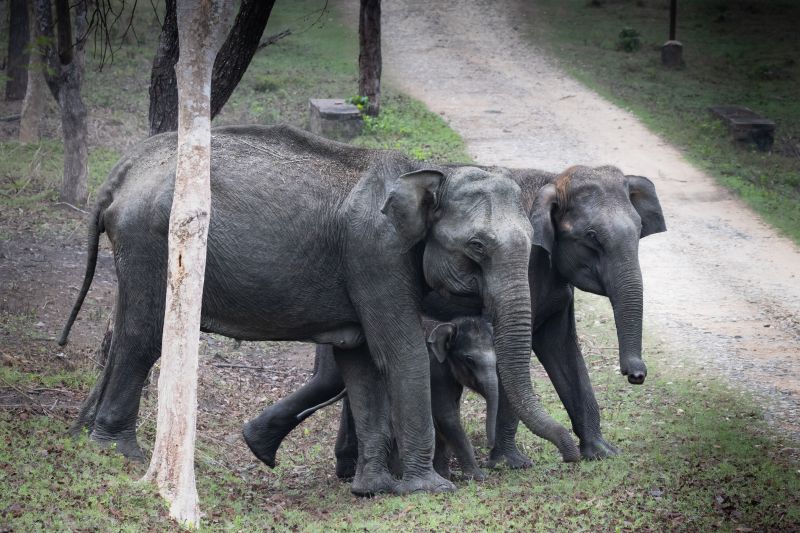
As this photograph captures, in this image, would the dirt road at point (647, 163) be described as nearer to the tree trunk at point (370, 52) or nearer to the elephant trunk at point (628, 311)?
the tree trunk at point (370, 52)

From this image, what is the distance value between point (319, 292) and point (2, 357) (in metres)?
3.29

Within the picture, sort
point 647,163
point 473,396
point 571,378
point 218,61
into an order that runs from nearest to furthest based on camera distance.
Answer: point 571,378, point 218,61, point 473,396, point 647,163

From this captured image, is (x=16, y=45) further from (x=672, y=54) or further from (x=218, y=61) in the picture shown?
(x=672, y=54)

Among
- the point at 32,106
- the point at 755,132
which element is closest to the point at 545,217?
the point at 32,106

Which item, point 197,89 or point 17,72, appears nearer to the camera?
point 197,89

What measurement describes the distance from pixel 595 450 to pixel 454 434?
1.12 m

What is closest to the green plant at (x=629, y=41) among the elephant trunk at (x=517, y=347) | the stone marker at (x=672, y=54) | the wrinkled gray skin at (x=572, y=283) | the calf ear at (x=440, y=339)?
the stone marker at (x=672, y=54)

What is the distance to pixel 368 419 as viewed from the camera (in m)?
8.32

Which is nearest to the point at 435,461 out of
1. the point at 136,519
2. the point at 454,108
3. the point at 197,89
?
the point at 136,519

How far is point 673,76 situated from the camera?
987 inches

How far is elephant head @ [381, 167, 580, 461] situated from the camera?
24.7 ft

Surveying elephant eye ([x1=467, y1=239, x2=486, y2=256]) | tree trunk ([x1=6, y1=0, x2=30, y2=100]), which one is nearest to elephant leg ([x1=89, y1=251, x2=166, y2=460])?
elephant eye ([x1=467, y1=239, x2=486, y2=256])

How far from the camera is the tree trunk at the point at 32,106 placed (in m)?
17.7

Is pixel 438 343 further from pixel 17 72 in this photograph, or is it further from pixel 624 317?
pixel 17 72
